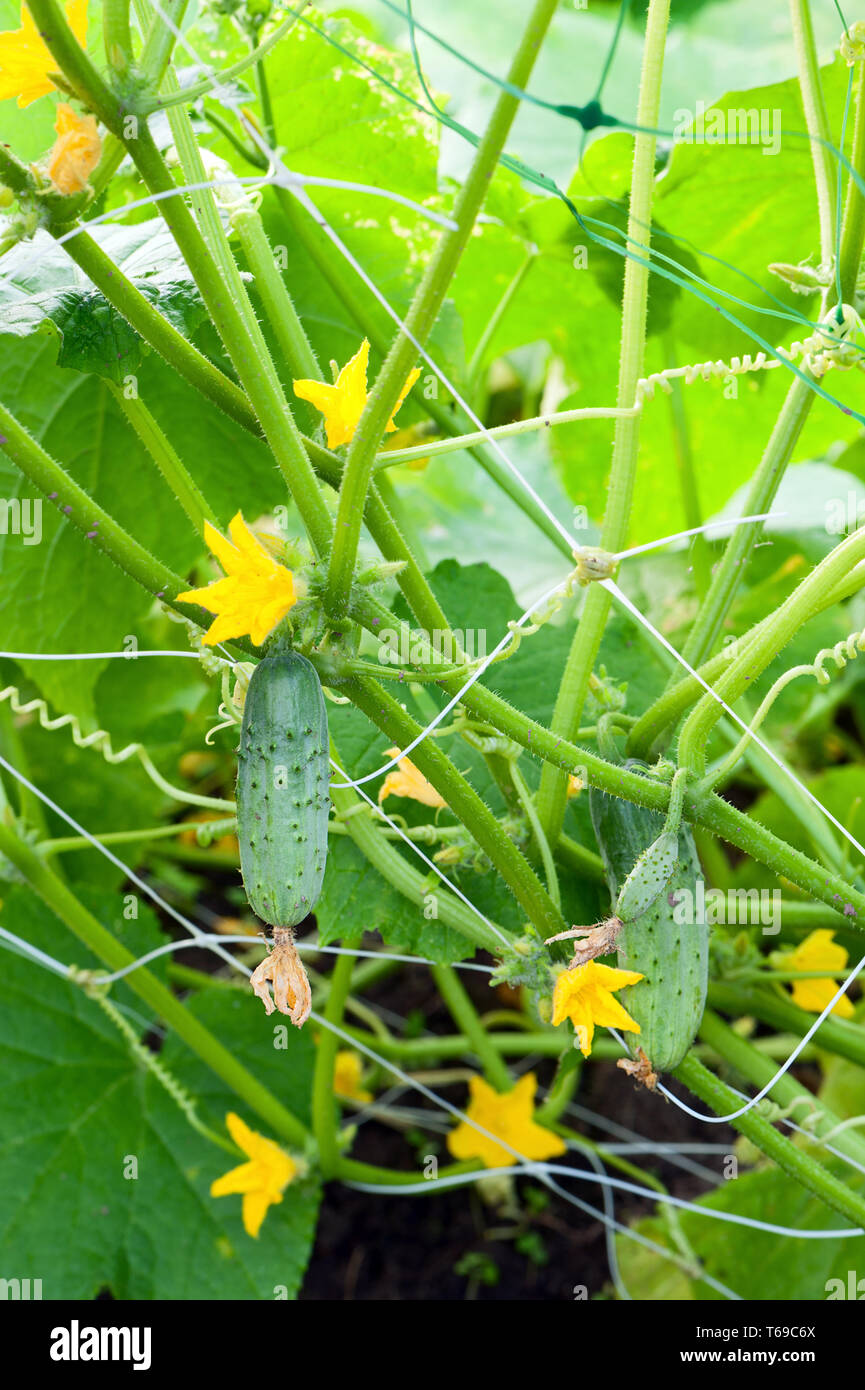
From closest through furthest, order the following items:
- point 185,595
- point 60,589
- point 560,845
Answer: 1. point 185,595
2. point 560,845
3. point 60,589

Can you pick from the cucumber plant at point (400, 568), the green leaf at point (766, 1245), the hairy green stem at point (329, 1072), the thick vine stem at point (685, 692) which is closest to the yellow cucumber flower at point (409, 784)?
the cucumber plant at point (400, 568)

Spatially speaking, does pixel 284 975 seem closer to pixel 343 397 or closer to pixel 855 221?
pixel 343 397

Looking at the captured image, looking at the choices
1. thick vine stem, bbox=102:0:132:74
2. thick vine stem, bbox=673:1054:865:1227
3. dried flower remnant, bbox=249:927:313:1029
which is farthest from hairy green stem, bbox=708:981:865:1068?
thick vine stem, bbox=102:0:132:74

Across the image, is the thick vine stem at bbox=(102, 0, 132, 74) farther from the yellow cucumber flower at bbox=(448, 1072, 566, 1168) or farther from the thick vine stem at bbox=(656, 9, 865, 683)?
the yellow cucumber flower at bbox=(448, 1072, 566, 1168)

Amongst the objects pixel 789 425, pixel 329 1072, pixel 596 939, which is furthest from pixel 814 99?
pixel 329 1072

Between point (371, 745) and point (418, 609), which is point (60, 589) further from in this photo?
→ point (418, 609)
